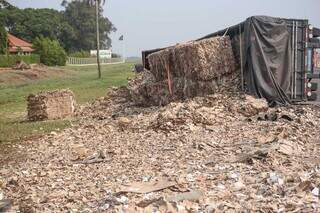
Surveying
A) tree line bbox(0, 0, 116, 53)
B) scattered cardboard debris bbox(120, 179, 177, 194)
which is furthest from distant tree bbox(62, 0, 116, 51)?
scattered cardboard debris bbox(120, 179, 177, 194)

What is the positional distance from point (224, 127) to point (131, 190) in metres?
4.56

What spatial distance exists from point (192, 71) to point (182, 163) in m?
6.51

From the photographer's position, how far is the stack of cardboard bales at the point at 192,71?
13.3m

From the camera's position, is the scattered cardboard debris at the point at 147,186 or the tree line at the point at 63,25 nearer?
the scattered cardboard debris at the point at 147,186

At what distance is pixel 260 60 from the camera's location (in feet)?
41.5

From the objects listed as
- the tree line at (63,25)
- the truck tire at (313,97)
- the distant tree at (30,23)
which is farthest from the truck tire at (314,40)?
the distant tree at (30,23)

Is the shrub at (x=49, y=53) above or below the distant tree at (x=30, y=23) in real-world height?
below

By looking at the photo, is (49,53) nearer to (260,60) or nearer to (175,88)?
(175,88)

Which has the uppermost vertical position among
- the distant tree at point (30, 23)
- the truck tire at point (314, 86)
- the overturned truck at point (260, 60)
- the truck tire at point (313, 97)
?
the distant tree at point (30, 23)

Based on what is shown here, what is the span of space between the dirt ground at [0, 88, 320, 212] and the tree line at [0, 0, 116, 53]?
2711 inches

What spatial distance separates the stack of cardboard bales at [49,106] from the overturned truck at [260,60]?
4.51 metres

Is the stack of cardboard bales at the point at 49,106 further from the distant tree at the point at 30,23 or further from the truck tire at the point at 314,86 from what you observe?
the distant tree at the point at 30,23

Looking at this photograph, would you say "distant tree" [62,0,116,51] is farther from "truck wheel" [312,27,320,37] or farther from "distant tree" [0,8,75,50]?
"truck wheel" [312,27,320,37]

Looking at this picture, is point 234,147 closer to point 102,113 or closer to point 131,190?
point 131,190
